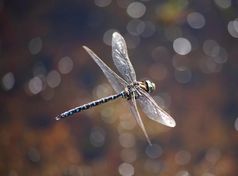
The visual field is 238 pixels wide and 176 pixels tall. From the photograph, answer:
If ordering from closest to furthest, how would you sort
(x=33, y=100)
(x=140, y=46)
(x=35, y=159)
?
(x=35, y=159)
(x=33, y=100)
(x=140, y=46)

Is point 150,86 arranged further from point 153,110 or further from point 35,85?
point 35,85

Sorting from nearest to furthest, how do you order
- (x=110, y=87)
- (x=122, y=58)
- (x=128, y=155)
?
(x=122, y=58)
(x=128, y=155)
(x=110, y=87)

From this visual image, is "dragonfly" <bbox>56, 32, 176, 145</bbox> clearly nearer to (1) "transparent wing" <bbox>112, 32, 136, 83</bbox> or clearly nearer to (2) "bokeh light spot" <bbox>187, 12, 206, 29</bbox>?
(1) "transparent wing" <bbox>112, 32, 136, 83</bbox>

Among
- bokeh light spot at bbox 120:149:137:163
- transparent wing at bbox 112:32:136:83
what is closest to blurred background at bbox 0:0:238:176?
bokeh light spot at bbox 120:149:137:163

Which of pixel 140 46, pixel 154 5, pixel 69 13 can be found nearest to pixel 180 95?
pixel 140 46

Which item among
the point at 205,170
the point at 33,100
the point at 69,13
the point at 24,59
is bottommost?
the point at 205,170

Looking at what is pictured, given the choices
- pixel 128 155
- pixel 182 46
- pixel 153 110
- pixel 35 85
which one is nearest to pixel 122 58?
pixel 153 110

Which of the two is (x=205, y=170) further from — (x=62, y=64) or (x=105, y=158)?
(x=62, y=64)

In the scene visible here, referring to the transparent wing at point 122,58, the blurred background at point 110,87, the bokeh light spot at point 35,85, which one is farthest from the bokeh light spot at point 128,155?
the transparent wing at point 122,58
